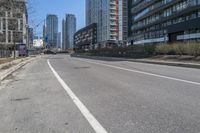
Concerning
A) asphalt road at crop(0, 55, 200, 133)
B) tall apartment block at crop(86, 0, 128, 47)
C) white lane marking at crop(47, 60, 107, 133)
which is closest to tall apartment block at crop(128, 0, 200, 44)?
tall apartment block at crop(86, 0, 128, 47)

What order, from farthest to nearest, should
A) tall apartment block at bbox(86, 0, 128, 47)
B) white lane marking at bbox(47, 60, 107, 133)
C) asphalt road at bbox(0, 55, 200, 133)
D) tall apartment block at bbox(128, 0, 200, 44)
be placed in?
tall apartment block at bbox(86, 0, 128, 47) < tall apartment block at bbox(128, 0, 200, 44) < asphalt road at bbox(0, 55, 200, 133) < white lane marking at bbox(47, 60, 107, 133)

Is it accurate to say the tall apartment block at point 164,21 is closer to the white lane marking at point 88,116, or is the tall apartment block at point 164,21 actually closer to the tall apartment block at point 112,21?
the tall apartment block at point 112,21

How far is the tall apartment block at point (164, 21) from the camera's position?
82.2 metres


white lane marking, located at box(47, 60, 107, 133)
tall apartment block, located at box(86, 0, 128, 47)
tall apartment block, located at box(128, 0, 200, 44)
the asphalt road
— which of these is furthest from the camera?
tall apartment block, located at box(86, 0, 128, 47)

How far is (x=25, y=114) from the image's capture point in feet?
32.5

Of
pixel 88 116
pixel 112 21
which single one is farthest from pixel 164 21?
pixel 88 116

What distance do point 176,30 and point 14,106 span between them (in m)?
81.0

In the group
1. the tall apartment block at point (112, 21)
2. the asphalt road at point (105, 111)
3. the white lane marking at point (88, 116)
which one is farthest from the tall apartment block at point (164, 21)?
the white lane marking at point (88, 116)

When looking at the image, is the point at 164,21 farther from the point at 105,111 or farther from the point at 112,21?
the point at 105,111

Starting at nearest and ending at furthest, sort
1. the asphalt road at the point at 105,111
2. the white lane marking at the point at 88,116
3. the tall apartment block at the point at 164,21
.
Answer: the white lane marking at the point at 88,116
the asphalt road at the point at 105,111
the tall apartment block at the point at 164,21

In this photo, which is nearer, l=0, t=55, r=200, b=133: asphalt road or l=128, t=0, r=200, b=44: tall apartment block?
l=0, t=55, r=200, b=133: asphalt road

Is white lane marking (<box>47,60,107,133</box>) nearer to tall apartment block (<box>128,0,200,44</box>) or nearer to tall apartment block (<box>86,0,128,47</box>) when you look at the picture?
tall apartment block (<box>128,0,200,44</box>)

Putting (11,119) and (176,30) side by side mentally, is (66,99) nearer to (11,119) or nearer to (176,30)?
(11,119)

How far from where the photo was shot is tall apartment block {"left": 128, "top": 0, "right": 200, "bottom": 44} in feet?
270
